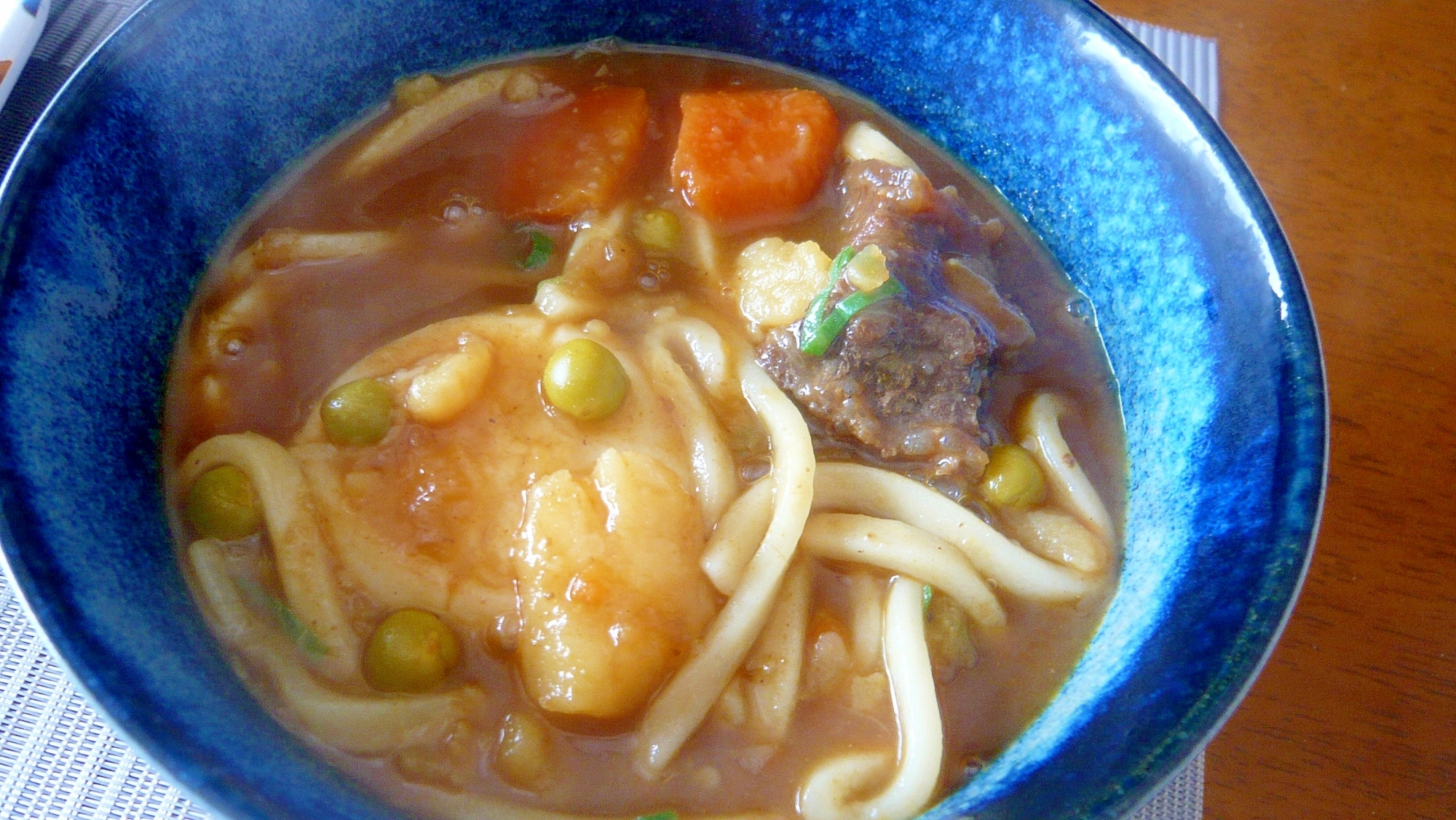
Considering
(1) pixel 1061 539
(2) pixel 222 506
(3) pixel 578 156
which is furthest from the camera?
(3) pixel 578 156

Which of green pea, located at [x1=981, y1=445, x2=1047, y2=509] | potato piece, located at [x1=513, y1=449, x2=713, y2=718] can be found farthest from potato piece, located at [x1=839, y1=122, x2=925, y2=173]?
potato piece, located at [x1=513, y1=449, x2=713, y2=718]

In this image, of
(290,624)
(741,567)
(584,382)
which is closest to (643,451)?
(584,382)

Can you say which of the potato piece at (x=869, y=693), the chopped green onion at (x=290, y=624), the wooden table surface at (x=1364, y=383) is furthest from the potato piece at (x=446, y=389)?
the wooden table surface at (x=1364, y=383)

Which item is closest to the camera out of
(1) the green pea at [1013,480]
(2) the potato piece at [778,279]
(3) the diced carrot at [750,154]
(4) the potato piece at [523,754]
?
(4) the potato piece at [523,754]

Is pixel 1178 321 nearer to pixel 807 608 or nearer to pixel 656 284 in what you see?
pixel 807 608

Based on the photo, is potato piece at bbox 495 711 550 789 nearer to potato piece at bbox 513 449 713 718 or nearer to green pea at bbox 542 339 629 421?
potato piece at bbox 513 449 713 718

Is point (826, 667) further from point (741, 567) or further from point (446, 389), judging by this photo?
point (446, 389)

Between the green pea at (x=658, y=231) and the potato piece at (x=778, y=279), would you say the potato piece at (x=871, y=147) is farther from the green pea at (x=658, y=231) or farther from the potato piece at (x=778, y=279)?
the green pea at (x=658, y=231)
